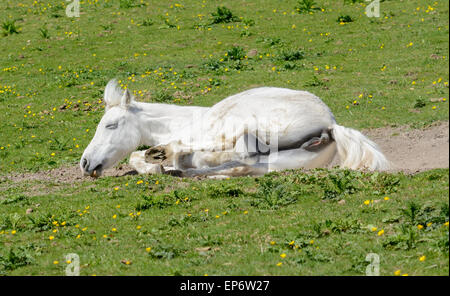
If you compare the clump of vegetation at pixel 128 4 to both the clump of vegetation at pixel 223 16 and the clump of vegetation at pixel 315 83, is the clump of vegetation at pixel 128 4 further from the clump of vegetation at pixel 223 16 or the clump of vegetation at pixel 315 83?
the clump of vegetation at pixel 315 83

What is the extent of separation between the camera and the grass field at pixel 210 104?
7.06 metres

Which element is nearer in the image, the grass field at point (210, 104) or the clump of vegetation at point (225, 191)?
the grass field at point (210, 104)

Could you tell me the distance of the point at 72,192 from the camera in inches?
433

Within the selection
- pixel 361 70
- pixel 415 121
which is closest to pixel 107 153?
pixel 415 121

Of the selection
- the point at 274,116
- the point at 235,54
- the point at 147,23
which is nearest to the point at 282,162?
the point at 274,116

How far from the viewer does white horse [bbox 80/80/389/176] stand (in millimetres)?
10312

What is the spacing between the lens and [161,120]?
38.9 ft

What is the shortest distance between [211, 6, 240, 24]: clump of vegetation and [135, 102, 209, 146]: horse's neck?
12.1 meters

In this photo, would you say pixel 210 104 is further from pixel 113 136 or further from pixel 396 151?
pixel 396 151

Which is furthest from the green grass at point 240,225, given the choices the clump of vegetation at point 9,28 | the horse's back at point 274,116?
the clump of vegetation at point 9,28

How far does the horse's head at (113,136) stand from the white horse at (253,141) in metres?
0.02

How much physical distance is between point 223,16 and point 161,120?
12.3m

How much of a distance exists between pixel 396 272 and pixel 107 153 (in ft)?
21.9
